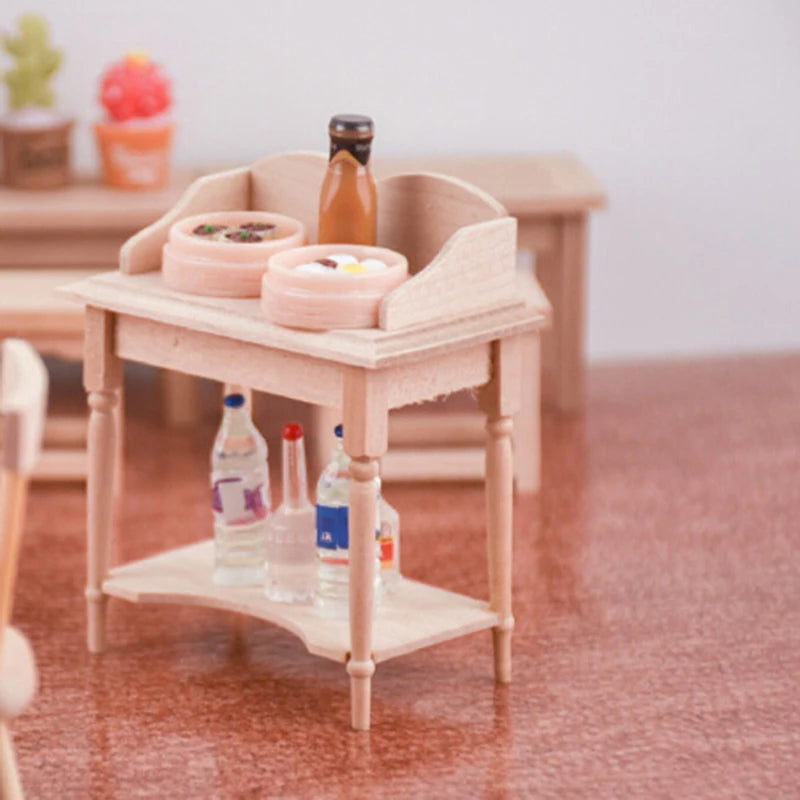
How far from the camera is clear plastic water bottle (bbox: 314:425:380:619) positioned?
288 cm

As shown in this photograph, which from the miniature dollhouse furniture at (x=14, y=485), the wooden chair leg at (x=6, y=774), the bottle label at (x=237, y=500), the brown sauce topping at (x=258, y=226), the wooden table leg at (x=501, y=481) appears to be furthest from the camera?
the bottle label at (x=237, y=500)

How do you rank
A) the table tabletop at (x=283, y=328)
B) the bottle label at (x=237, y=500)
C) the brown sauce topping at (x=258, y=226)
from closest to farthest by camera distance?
the table tabletop at (x=283, y=328)
the brown sauce topping at (x=258, y=226)
the bottle label at (x=237, y=500)

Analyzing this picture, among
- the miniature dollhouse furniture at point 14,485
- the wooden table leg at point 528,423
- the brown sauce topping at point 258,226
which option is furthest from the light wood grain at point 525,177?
the miniature dollhouse furniture at point 14,485

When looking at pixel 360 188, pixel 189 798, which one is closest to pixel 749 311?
pixel 360 188

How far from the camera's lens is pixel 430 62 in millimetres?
4551

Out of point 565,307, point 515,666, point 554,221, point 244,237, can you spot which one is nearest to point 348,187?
point 244,237

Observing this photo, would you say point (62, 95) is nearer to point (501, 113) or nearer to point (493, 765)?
point (501, 113)

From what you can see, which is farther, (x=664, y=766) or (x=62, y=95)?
(x=62, y=95)

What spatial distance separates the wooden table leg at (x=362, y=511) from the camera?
8.57ft

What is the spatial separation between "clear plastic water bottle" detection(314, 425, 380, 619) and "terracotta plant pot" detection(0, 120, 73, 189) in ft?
5.13

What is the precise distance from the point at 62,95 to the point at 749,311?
1.82 meters

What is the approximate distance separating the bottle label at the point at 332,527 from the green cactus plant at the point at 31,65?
5.73 ft

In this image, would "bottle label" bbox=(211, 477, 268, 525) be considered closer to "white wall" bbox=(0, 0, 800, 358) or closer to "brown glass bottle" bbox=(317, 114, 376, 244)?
"brown glass bottle" bbox=(317, 114, 376, 244)

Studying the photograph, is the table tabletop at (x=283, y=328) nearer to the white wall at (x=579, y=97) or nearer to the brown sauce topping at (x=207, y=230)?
the brown sauce topping at (x=207, y=230)
